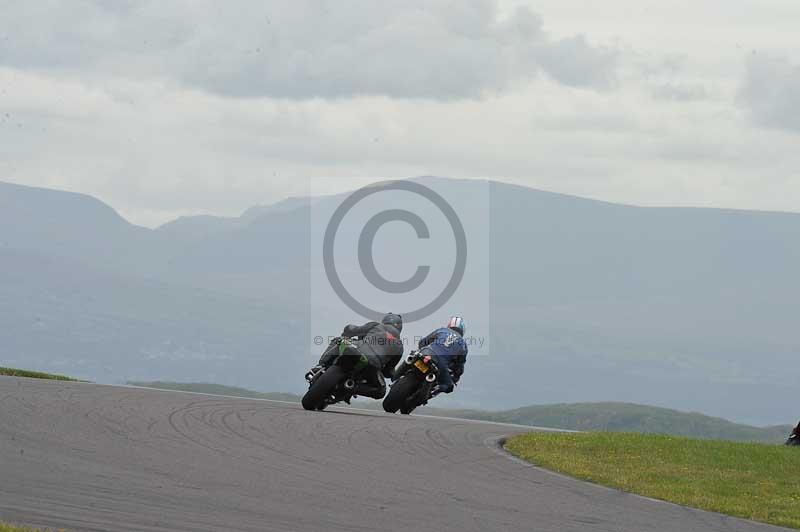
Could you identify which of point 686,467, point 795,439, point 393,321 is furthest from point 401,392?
point 795,439

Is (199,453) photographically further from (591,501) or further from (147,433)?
(591,501)

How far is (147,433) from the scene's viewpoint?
49.4ft

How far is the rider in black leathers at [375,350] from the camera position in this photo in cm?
2056

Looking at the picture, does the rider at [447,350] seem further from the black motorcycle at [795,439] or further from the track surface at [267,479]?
the black motorcycle at [795,439]

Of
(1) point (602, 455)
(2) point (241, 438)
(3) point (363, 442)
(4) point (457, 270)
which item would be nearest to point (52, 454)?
(2) point (241, 438)

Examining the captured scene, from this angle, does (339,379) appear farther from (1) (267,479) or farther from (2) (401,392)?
(1) (267,479)

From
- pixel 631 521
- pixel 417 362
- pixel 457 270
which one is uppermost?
pixel 457 270

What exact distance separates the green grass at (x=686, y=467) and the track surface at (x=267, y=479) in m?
0.54

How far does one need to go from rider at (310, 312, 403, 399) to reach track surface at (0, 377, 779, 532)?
1.81 metres

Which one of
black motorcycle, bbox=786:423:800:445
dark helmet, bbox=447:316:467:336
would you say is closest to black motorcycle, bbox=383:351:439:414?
dark helmet, bbox=447:316:467:336

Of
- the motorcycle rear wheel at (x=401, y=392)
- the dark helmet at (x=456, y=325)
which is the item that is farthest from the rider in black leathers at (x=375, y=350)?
the dark helmet at (x=456, y=325)

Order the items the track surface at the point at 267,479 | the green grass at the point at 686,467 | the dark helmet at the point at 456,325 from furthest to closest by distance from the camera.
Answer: the dark helmet at the point at 456,325, the green grass at the point at 686,467, the track surface at the point at 267,479

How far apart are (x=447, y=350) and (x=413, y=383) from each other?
31.3 inches

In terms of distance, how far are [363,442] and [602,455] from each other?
343 centimetres
